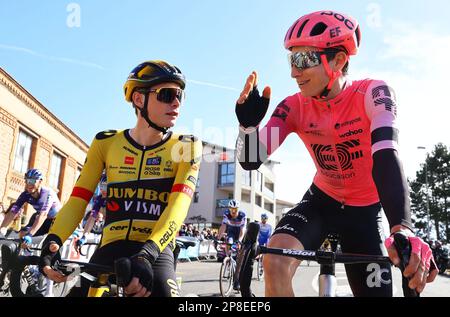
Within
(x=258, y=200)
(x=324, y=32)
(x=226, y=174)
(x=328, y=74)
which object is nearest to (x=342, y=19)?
(x=324, y=32)

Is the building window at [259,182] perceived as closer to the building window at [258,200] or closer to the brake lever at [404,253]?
the building window at [258,200]

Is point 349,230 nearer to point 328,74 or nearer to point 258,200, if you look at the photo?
point 328,74

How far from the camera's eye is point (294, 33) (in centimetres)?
291

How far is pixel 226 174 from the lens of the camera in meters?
58.2

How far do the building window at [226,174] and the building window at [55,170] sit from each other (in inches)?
1143

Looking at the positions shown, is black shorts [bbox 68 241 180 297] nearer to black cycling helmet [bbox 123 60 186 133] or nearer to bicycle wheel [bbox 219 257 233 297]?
black cycling helmet [bbox 123 60 186 133]

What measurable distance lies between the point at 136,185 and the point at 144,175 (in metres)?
0.11

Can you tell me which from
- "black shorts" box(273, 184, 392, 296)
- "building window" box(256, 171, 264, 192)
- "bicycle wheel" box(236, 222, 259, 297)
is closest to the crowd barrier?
"black shorts" box(273, 184, 392, 296)

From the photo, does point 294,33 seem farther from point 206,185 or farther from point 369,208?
point 206,185

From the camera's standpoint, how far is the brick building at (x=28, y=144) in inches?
906

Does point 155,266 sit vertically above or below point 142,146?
below

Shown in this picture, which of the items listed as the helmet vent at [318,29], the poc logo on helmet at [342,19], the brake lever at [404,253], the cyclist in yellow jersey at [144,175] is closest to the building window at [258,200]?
the cyclist in yellow jersey at [144,175]

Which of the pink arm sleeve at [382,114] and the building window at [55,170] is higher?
the building window at [55,170]

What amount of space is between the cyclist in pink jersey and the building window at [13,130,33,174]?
84.7ft
